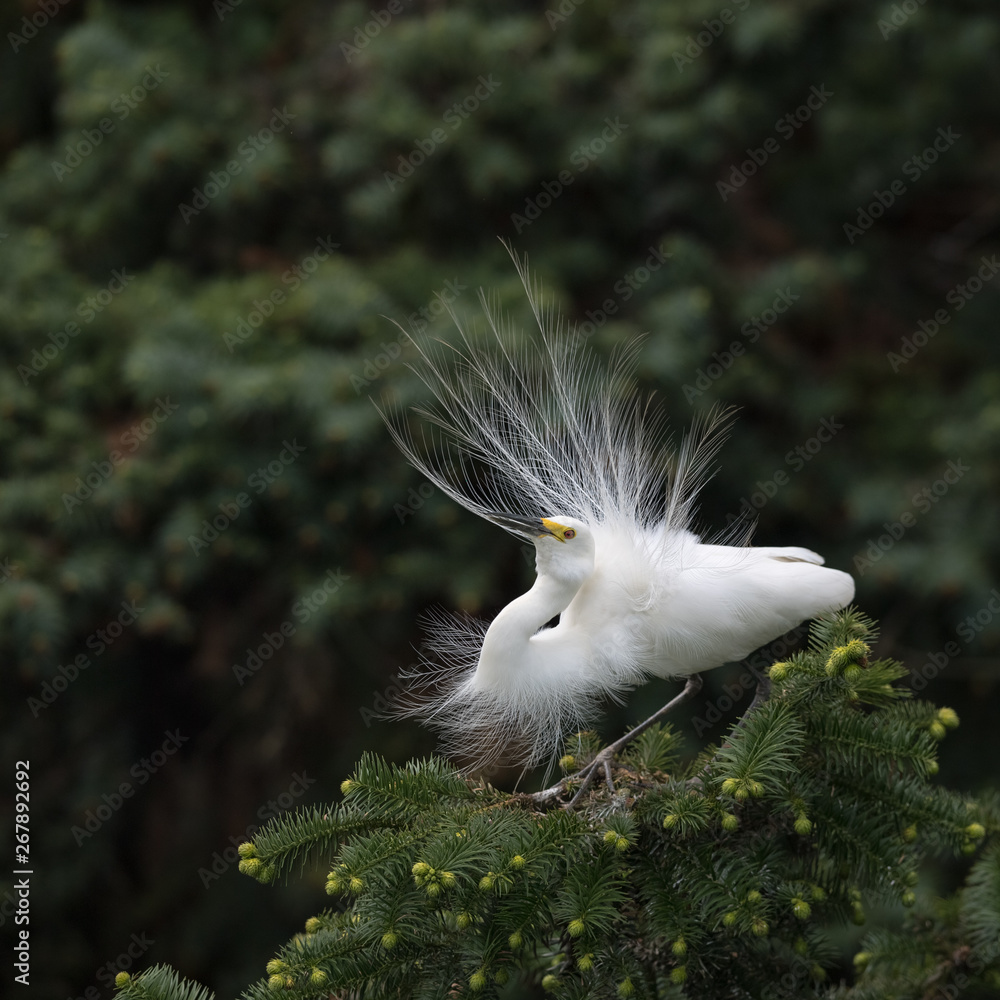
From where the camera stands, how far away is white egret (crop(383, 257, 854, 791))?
1.68 meters

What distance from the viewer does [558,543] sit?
1.66m

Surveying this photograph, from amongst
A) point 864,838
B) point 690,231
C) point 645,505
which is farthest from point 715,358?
point 864,838
